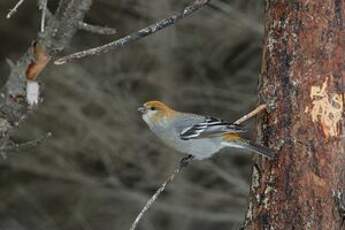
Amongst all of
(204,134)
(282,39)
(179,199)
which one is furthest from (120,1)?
(282,39)

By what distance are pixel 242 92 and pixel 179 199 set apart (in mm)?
1710

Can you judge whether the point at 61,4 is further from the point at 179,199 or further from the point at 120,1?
the point at 179,199

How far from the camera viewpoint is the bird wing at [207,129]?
543cm

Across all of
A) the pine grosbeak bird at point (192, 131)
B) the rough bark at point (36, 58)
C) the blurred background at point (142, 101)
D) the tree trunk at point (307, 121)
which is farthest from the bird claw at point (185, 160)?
the blurred background at point (142, 101)

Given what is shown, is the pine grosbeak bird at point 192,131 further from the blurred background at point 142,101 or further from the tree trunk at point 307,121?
the blurred background at point 142,101

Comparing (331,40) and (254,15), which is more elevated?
(331,40)

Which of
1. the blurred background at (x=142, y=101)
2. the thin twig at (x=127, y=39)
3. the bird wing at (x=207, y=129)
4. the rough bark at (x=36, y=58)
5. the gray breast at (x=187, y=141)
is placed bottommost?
the blurred background at (x=142, y=101)

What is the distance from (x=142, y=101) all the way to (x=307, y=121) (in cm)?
661

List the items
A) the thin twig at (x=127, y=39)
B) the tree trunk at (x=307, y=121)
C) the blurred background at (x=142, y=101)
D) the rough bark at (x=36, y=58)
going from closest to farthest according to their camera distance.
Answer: the thin twig at (x=127, y=39), the tree trunk at (x=307, y=121), the rough bark at (x=36, y=58), the blurred background at (x=142, y=101)

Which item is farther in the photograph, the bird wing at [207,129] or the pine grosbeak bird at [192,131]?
the pine grosbeak bird at [192,131]

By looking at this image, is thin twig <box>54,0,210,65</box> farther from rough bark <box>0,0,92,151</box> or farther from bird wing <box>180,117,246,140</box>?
bird wing <box>180,117,246,140</box>

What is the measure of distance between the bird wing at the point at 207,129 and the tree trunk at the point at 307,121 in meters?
0.72

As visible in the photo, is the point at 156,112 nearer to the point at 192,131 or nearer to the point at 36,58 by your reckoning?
the point at 192,131

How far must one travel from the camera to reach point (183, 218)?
11992mm
